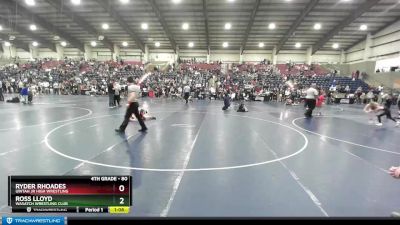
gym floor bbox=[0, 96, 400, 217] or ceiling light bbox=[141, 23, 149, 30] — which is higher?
ceiling light bbox=[141, 23, 149, 30]

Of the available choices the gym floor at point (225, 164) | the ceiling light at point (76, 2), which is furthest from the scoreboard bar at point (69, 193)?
the ceiling light at point (76, 2)

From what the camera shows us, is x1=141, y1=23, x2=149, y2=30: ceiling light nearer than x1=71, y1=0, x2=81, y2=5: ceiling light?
No

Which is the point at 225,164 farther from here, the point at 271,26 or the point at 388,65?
the point at 388,65

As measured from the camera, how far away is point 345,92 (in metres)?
28.4

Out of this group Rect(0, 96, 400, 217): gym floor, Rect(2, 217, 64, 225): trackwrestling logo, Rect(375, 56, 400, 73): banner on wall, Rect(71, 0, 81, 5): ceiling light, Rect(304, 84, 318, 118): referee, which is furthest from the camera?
Rect(375, 56, 400, 73): banner on wall

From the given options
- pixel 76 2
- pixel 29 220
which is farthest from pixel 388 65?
pixel 29 220

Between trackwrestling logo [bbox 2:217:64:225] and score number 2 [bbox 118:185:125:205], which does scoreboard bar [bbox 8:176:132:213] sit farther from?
trackwrestling logo [bbox 2:217:64:225]

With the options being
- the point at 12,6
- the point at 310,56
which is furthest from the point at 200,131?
the point at 310,56

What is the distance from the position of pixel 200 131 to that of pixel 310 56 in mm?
33381

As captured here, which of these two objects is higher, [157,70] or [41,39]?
[41,39]

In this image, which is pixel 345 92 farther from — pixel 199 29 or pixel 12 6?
pixel 12 6

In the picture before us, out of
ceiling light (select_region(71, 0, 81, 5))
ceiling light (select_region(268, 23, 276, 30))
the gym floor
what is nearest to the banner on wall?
ceiling light (select_region(268, 23, 276, 30))

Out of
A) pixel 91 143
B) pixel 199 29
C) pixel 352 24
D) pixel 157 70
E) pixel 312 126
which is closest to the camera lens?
pixel 91 143

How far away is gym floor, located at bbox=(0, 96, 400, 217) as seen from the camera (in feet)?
12.5
